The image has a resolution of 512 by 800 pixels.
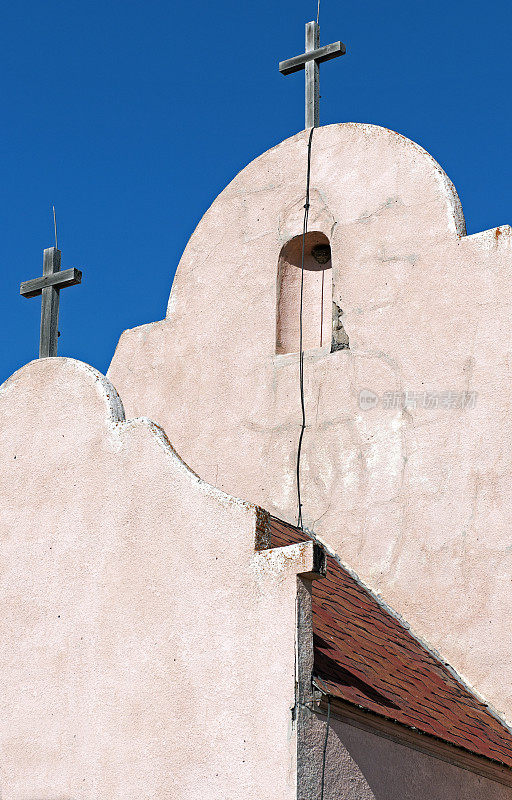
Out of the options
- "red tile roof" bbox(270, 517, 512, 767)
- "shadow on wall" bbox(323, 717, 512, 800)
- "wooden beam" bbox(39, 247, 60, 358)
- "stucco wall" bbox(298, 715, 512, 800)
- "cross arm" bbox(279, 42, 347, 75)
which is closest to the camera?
"stucco wall" bbox(298, 715, 512, 800)

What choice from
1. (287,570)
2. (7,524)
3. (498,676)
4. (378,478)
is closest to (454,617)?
(498,676)

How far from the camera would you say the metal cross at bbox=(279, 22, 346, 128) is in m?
10.9

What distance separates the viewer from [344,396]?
31.9 feet

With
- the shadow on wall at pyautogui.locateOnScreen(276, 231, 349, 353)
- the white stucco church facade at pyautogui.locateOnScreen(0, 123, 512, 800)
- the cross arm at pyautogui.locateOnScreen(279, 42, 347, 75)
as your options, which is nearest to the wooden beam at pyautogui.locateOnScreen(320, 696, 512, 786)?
the white stucco church facade at pyautogui.locateOnScreen(0, 123, 512, 800)

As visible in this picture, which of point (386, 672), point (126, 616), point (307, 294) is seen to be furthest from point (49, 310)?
point (386, 672)

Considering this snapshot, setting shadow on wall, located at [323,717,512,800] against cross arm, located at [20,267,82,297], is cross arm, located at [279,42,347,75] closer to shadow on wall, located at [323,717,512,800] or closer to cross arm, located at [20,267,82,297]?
cross arm, located at [20,267,82,297]

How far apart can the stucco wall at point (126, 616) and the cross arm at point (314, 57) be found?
4460mm

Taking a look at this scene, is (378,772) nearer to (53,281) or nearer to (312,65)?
(53,281)

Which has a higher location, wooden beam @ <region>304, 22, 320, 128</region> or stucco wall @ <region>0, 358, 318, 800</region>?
wooden beam @ <region>304, 22, 320, 128</region>

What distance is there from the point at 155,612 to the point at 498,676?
2.78 metres

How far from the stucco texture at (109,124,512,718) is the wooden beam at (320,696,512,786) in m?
0.62

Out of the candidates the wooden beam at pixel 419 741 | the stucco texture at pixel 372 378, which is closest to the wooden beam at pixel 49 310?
the stucco texture at pixel 372 378

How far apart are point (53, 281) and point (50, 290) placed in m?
0.08

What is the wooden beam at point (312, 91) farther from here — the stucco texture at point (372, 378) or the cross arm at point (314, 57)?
the stucco texture at point (372, 378)
